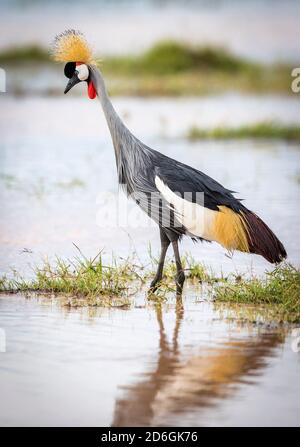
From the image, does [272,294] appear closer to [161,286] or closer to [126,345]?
[161,286]

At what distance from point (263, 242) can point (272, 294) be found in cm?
38

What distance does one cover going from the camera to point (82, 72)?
317 inches

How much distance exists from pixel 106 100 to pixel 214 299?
1640 millimetres

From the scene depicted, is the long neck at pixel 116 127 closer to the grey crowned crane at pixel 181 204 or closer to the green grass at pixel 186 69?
the grey crowned crane at pixel 181 204

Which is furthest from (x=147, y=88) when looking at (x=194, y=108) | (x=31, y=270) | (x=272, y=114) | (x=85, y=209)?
(x=31, y=270)

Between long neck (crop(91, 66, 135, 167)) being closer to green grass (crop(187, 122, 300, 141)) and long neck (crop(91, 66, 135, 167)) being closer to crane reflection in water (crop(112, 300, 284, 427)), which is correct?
crane reflection in water (crop(112, 300, 284, 427))

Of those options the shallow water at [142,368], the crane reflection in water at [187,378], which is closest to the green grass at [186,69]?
the shallow water at [142,368]

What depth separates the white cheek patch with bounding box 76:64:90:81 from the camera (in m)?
8.04

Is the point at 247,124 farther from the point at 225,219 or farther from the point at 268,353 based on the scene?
the point at 268,353

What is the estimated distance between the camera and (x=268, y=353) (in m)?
6.22

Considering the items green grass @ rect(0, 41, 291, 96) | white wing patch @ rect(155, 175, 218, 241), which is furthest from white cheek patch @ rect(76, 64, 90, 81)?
green grass @ rect(0, 41, 291, 96)

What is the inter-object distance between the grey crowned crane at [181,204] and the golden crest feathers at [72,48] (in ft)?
1.07

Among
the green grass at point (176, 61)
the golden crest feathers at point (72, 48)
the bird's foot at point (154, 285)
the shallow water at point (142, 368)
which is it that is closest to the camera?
the shallow water at point (142, 368)

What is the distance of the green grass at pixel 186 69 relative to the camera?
24172 mm
